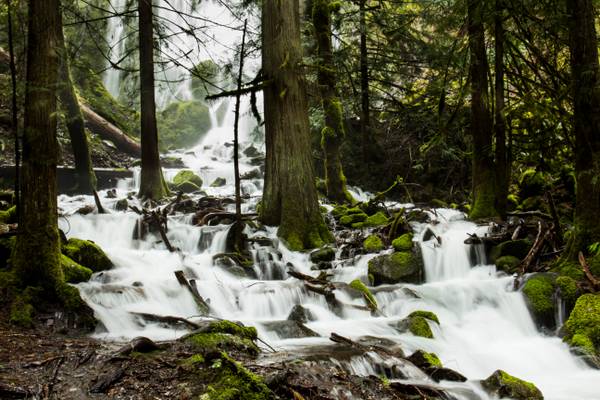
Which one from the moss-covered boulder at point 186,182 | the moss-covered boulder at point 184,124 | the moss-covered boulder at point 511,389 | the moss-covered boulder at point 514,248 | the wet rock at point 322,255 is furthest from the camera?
the moss-covered boulder at point 184,124

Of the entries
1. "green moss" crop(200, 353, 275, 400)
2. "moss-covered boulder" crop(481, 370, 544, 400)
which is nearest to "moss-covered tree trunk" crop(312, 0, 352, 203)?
"moss-covered boulder" crop(481, 370, 544, 400)

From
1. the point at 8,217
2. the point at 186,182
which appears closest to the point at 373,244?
the point at 8,217

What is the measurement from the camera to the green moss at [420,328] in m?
6.36

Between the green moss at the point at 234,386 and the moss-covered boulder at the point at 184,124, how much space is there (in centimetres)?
3075

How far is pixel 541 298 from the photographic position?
711 cm

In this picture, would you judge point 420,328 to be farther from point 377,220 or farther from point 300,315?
point 377,220

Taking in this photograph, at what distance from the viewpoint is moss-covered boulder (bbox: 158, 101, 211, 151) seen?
3503cm

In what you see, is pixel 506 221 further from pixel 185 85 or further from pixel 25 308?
pixel 185 85

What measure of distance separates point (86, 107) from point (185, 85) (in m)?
22.2

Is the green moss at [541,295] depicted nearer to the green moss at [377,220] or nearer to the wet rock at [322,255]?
the wet rock at [322,255]

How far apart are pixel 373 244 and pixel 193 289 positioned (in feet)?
13.8

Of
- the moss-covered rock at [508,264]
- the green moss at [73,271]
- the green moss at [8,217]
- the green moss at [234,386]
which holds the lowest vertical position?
the green moss at [234,386]

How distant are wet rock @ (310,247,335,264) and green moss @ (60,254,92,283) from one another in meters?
4.09

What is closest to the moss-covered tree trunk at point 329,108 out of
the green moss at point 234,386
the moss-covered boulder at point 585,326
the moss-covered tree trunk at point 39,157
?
the moss-covered boulder at point 585,326
